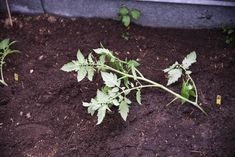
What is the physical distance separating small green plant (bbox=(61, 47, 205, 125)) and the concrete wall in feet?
1.39

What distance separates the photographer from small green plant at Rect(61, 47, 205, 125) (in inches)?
80.0

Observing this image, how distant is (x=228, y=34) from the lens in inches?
102

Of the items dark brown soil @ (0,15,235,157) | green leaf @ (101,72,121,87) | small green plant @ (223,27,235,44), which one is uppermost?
small green plant @ (223,27,235,44)

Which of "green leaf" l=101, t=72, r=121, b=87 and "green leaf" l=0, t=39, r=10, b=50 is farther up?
"green leaf" l=101, t=72, r=121, b=87

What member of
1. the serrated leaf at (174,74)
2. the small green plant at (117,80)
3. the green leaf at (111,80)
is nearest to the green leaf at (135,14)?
the small green plant at (117,80)

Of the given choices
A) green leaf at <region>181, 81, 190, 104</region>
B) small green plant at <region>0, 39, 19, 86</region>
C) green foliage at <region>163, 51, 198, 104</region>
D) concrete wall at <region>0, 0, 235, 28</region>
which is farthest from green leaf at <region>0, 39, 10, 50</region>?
green leaf at <region>181, 81, 190, 104</region>

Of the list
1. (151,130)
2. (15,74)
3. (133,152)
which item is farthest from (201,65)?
(15,74)

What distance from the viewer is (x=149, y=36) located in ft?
8.73

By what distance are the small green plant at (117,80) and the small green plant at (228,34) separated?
1.26ft

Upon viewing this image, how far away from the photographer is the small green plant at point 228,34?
2561 millimetres

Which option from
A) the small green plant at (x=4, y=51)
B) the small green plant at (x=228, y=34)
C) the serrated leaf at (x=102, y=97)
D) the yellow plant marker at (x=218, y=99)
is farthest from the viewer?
the small green plant at (x=228, y=34)

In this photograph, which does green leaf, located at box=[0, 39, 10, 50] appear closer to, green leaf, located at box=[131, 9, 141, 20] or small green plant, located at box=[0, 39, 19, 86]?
small green plant, located at box=[0, 39, 19, 86]

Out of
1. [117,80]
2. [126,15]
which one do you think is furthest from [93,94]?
[126,15]

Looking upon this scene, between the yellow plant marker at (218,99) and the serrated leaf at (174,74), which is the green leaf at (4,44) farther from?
the yellow plant marker at (218,99)
